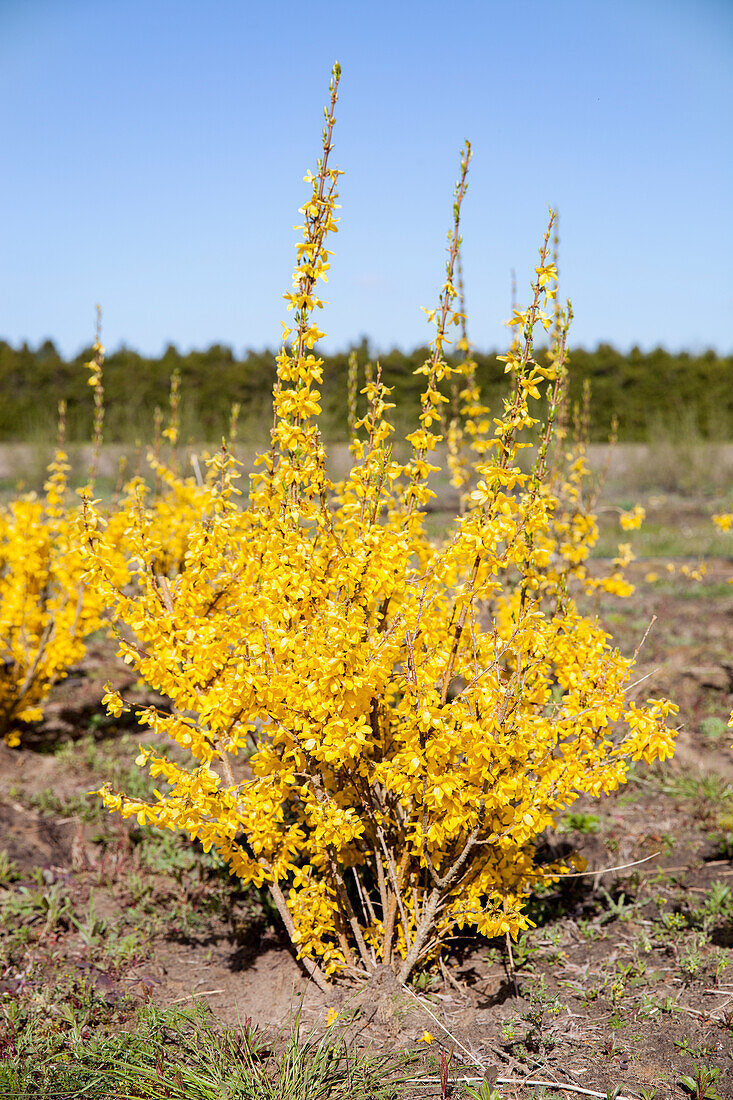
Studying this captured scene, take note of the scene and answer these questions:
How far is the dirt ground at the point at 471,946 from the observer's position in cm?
257

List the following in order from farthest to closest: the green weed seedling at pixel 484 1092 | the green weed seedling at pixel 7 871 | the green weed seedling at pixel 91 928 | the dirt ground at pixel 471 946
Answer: the green weed seedling at pixel 7 871 → the green weed seedling at pixel 91 928 → the dirt ground at pixel 471 946 → the green weed seedling at pixel 484 1092

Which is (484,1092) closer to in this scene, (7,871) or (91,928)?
(91,928)

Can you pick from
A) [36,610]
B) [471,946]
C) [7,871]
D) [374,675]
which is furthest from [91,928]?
[36,610]

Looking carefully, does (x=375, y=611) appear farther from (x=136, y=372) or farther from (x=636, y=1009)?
(x=136, y=372)

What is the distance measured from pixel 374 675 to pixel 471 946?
1.61 metres

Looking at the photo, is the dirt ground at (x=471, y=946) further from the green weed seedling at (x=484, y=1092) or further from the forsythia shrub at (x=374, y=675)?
the forsythia shrub at (x=374, y=675)

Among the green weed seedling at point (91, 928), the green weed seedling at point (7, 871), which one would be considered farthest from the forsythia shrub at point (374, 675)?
the green weed seedling at point (7, 871)

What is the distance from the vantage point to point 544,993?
282 cm

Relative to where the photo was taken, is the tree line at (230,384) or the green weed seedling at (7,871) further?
the tree line at (230,384)

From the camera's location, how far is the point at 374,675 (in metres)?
2.26

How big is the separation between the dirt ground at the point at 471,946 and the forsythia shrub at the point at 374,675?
0.99 ft

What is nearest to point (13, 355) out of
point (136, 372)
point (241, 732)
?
point (136, 372)

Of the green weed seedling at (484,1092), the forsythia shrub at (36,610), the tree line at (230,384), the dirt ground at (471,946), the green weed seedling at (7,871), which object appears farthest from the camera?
the tree line at (230,384)

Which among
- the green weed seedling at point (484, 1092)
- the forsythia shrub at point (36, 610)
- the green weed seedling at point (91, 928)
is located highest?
the forsythia shrub at point (36, 610)
